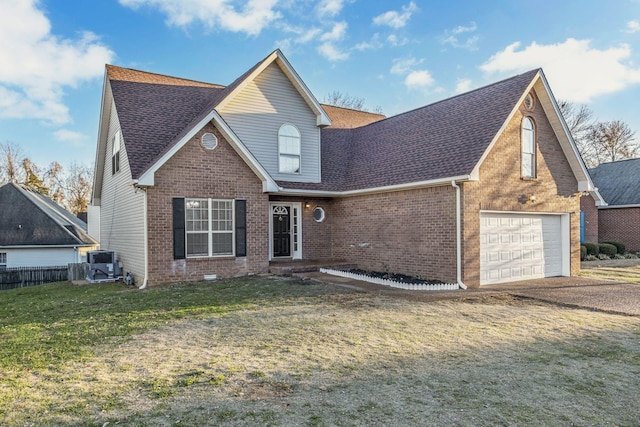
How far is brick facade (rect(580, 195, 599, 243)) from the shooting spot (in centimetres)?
2473

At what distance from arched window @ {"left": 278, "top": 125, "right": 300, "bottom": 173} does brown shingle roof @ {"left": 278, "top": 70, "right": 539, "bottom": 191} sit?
77cm

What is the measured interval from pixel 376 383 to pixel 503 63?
75.6 ft

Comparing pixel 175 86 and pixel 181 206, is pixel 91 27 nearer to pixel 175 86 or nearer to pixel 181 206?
pixel 175 86

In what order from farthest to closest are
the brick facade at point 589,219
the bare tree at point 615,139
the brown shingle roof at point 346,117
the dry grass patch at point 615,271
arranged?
the bare tree at point 615,139 < the brick facade at point 589,219 < the brown shingle roof at point 346,117 < the dry grass patch at point 615,271

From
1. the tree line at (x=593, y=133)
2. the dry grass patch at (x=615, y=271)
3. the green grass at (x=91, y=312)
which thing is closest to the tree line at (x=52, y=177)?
the tree line at (x=593, y=133)

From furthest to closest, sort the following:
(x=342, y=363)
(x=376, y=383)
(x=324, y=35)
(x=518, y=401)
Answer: (x=324, y=35)
(x=342, y=363)
(x=376, y=383)
(x=518, y=401)

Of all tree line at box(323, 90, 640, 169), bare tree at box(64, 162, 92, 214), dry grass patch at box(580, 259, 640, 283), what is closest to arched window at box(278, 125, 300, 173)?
dry grass patch at box(580, 259, 640, 283)

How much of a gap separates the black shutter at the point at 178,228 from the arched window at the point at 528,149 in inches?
415

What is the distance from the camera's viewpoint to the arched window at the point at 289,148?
15078 mm

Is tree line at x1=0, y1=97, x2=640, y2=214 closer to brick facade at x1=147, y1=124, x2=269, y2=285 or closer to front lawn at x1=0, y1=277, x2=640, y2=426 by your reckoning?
brick facade at x1=147, y1=124, x2=269, y2=285

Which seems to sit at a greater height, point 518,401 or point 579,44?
point 579,44

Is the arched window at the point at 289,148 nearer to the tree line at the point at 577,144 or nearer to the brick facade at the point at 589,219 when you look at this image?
the brick facade at the point at 589,219

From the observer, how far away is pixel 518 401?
4277 mm

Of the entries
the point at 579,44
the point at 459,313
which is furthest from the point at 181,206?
the point at 579,44
